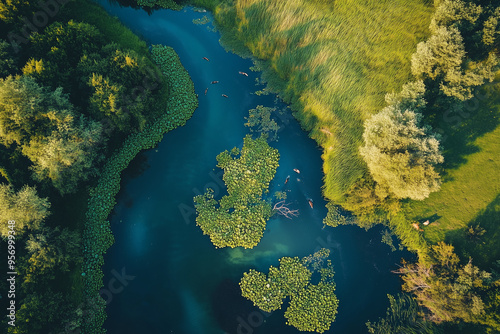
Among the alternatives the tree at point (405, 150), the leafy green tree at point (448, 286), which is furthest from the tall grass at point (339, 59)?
the leafy green tree at point (448, 286)

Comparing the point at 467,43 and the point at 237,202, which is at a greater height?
the point at 467,43

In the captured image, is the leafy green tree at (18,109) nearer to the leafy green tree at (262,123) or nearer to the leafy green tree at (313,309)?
the leafy green tree at (262,123)

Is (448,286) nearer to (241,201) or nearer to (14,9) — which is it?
(241,201)

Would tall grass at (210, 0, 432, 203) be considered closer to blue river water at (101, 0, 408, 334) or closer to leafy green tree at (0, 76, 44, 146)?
blue river water at (101, 0, 408, 334)

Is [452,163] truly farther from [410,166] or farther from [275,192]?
[275,192]

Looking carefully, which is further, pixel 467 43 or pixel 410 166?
pixel 467 43

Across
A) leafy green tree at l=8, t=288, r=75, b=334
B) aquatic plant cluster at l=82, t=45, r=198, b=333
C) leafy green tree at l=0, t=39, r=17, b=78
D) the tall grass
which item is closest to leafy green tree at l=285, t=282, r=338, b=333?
the tall grass

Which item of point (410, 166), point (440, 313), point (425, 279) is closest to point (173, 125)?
point (410, 166)
